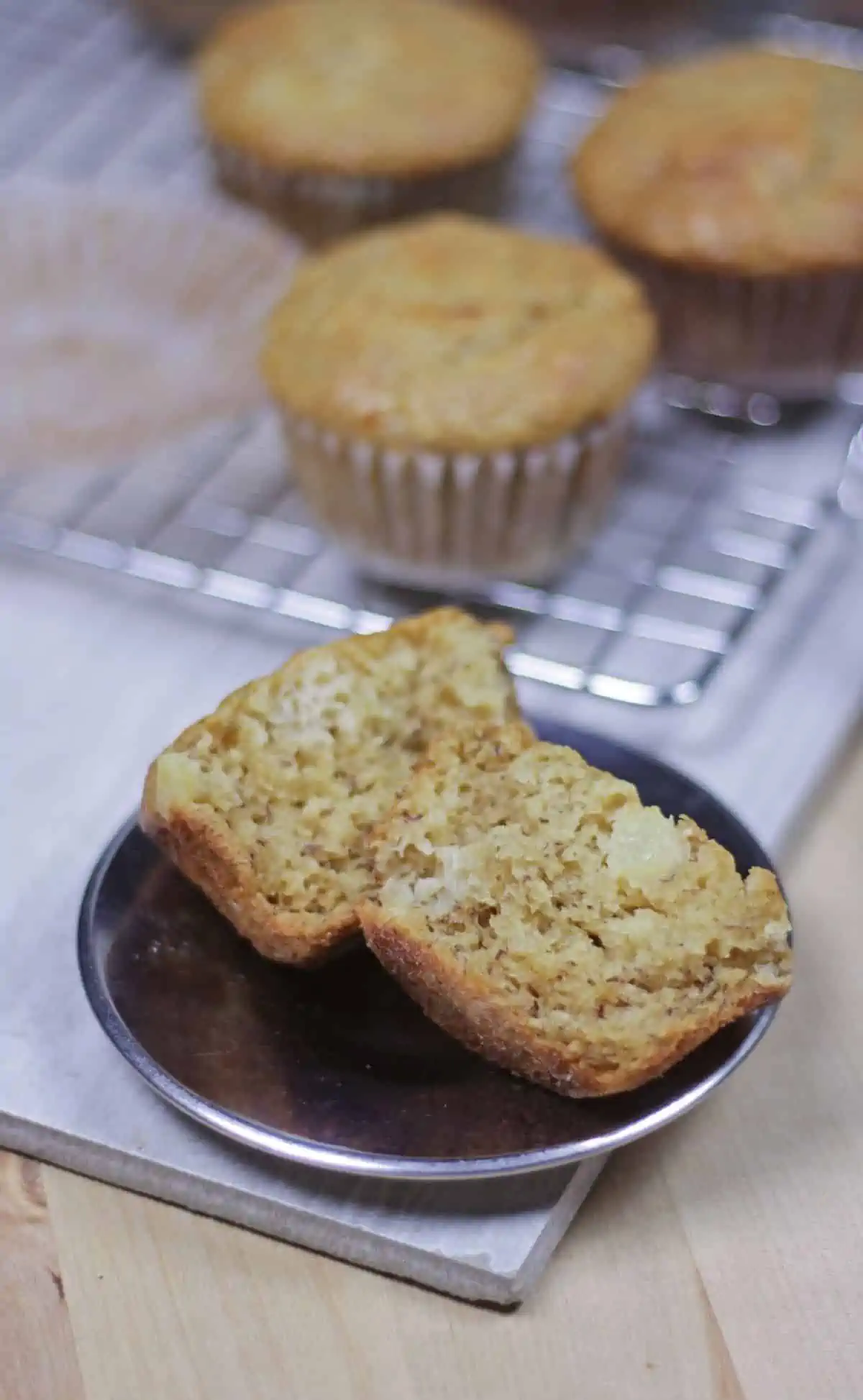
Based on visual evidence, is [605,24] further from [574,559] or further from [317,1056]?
[317,1056]

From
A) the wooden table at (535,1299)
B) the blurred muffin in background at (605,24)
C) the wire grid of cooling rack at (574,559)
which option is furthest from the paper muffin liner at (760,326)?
the wooden table at (535,1299)

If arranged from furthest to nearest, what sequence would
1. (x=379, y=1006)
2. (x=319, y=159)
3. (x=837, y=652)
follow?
(x=319, y=159) → (x=837, y=652) → (x=379, y=1006)

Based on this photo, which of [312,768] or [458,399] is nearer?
[312,768]

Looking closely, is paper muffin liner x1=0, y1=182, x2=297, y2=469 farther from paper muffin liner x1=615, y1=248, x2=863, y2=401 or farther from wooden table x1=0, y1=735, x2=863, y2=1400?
wooden table x1=0, y1=735, x2=863, y2=1400

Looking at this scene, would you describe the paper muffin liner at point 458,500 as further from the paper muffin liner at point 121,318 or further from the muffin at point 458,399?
the paper muffin liner at point 121,318

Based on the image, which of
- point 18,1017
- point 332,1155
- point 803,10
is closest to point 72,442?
point 18,1017

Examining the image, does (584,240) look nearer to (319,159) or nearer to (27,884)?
(319,159)

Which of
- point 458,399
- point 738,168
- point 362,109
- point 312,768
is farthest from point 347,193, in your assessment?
point 312,768
